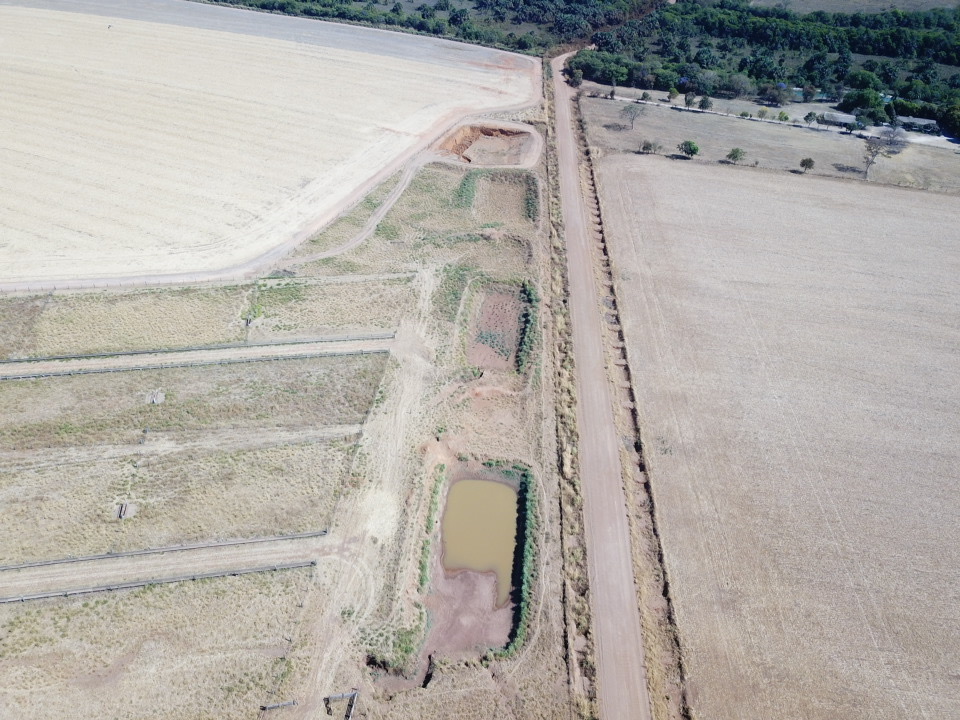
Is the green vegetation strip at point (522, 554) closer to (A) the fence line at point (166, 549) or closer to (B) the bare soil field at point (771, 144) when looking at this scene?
(A) the fence line at point (166, 549)

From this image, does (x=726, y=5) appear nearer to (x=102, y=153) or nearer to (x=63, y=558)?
(x=102, y=153)

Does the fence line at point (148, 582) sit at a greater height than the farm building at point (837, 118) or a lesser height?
lesser

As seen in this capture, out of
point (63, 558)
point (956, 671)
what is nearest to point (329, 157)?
point (63, 558)

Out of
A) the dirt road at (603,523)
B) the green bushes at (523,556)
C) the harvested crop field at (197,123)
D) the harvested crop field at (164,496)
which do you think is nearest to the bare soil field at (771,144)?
the harvested crop field at (197,123)

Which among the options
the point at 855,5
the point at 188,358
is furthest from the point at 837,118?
the point at 188,358

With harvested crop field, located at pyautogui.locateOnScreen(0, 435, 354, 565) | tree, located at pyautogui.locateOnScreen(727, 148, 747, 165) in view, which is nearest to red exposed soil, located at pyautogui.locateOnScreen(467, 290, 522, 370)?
harvested crop field, located at pyautogui.locateOnScreen(0, 435, 354, 565)

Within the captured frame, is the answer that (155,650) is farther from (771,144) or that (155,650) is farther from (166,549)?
(771,144)

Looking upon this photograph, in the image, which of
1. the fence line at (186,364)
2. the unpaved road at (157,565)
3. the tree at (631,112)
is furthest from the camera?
the tree at (631,112)
